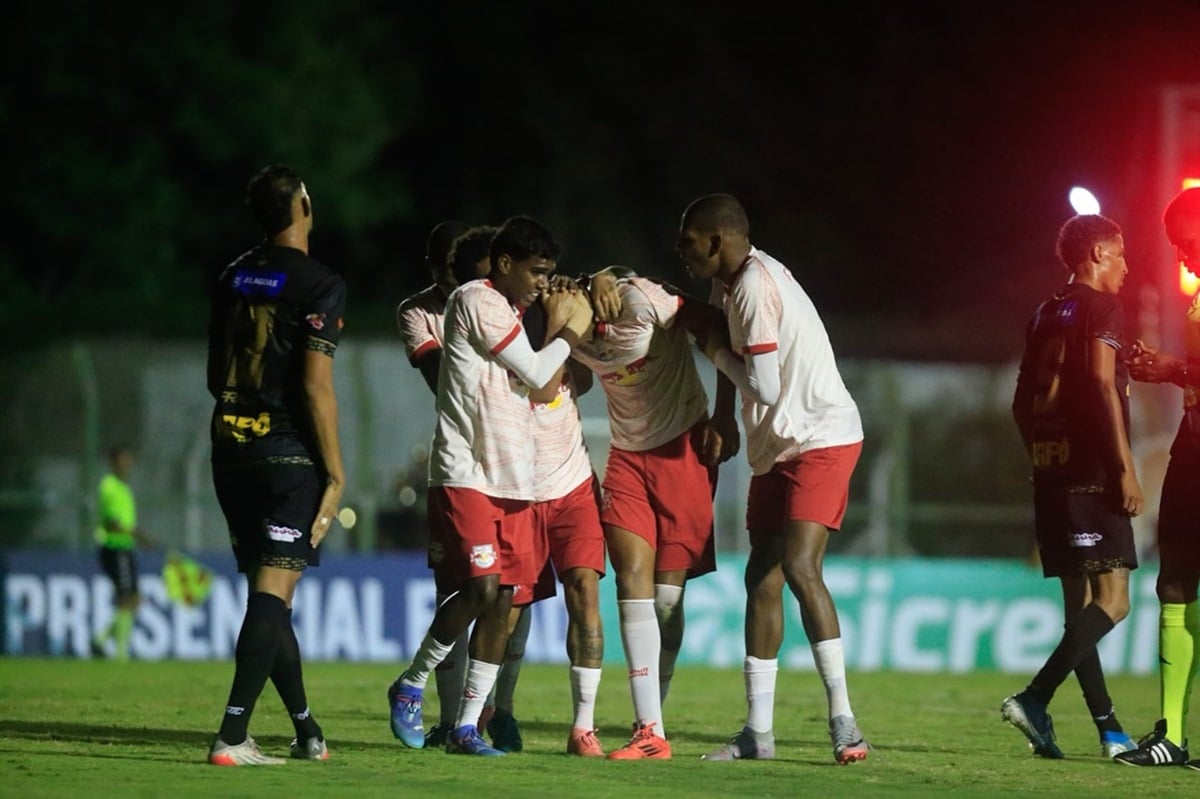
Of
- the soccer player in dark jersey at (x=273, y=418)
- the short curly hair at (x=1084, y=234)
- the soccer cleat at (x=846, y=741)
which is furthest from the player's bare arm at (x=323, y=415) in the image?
the short curly hair at (x=1084, y=234)

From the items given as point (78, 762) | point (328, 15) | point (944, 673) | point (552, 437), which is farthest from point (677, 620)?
point (328, 15)

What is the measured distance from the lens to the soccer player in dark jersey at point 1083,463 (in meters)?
9.51

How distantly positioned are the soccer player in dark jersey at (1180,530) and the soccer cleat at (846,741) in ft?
4.21

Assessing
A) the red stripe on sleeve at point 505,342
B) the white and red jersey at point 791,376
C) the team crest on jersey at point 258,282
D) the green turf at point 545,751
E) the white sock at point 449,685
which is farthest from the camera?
the white sock at point 449,685

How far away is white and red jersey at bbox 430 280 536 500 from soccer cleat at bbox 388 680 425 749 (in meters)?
1.02

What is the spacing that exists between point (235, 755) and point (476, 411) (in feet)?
6.00

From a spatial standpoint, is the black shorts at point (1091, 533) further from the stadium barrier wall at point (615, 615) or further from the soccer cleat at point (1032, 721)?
the stadium barrier wall at point (615, 615)

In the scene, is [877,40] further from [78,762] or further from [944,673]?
[78,762]

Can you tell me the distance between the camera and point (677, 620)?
10.1 metres

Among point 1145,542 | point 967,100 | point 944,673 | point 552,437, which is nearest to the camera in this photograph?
point 552,437

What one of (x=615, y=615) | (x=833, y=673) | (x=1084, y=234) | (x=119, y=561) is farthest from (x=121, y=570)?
(x=1084, y=234)

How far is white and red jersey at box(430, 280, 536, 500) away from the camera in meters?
9.14

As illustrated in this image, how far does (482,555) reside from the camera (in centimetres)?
912

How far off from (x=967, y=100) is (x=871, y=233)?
3098mm
